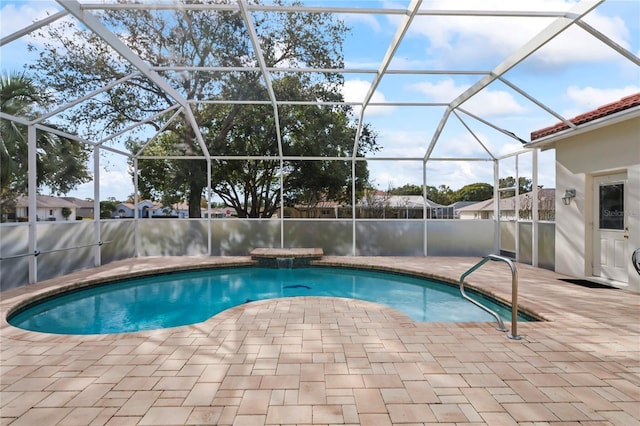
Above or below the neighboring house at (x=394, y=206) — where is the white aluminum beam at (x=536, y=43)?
above

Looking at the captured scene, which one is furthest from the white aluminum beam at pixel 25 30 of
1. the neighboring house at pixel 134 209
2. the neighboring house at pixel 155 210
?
the neighboring house at pixel 155 210

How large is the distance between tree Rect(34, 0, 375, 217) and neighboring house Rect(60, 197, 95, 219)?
2.38m

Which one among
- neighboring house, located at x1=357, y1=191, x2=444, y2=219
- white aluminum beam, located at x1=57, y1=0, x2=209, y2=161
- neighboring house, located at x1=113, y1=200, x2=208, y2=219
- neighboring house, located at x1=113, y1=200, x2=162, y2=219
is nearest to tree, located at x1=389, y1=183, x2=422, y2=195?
neighboring house, located at x1=357, y1=191, x2=444, y2=219

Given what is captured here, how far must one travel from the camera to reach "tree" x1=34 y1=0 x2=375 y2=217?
6473 mm

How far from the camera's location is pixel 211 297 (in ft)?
20.1

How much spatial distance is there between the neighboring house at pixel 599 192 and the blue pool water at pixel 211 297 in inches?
92.4

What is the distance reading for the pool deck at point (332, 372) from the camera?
2.07m

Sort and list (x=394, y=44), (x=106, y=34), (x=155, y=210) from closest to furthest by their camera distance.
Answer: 1. (x=106, y=34)
2. (x=394, y=44)
3. (x=155, y=210)

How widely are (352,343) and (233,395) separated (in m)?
1.29

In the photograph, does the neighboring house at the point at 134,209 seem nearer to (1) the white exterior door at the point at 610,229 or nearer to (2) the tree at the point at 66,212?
(2) the tree at the point at 66,212

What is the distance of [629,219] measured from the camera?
521 cm

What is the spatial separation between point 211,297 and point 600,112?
7.28 metres

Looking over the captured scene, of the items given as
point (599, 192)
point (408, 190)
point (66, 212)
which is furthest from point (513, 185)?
point (66, 212)

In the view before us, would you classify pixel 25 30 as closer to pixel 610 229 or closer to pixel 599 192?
pixel 599 192
